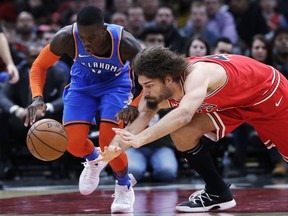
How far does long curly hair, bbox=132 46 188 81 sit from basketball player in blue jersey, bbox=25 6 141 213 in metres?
0.90

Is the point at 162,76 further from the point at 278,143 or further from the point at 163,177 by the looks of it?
the point at 163,177

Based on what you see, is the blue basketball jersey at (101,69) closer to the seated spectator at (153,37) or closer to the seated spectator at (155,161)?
the seated spectator at (155,161)

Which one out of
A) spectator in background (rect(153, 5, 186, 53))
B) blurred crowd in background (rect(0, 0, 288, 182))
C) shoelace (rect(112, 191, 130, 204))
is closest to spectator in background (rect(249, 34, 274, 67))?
blurred crowd in background (rect(0, 0, 288, 182))

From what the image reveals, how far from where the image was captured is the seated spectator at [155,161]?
27.6ft

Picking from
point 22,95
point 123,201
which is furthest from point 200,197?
point 22,95

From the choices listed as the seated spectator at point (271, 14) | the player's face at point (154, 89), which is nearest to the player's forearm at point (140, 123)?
the player's face at point (154, 89)

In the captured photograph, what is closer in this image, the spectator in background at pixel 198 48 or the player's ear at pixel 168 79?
the player's ear at pixel 168 79

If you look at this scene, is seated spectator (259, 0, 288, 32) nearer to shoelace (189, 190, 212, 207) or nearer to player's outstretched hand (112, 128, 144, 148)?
shoelace (189, 190, 212, 207)

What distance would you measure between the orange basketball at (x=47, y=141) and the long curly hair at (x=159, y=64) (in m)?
1.01

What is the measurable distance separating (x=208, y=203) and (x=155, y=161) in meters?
2.97

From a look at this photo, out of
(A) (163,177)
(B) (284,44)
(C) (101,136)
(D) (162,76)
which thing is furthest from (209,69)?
(B) (284,44)

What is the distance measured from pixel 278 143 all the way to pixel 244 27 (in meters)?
6.22

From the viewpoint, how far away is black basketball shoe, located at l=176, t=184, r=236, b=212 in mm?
5613

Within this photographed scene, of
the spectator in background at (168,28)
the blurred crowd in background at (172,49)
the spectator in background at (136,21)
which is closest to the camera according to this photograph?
the blurred crowd in background at (172,49)
